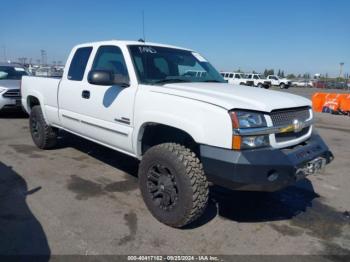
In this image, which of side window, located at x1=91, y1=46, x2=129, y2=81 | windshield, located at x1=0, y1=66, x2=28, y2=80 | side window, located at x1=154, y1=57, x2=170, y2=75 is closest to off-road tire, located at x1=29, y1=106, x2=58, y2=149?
side window, located at x1=91, y1=46, x2=129, y2=81

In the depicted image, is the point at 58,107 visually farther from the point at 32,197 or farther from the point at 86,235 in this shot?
the point at 86,235

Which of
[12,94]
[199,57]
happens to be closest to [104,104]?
[199,57]

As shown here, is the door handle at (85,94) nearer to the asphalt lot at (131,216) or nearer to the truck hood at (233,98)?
the asphalt lot at (131,216)

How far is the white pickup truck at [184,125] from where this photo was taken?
3098 mm

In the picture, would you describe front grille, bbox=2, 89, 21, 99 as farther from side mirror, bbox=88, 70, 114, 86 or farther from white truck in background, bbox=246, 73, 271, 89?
white truck in background, bbox=246, 73, 271, 89

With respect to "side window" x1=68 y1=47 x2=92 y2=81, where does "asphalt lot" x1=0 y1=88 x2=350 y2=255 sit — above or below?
below

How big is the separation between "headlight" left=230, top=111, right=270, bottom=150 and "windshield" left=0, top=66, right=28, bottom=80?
34.1ft

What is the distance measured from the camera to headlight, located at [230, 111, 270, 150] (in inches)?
120

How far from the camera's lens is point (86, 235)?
338 cm

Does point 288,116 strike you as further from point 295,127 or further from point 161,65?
point 161,65

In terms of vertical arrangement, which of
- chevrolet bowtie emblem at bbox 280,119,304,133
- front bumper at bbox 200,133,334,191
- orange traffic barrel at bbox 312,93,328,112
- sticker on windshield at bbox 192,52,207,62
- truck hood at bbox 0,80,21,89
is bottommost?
orange traffic barrel at bbox 312,93,328,112

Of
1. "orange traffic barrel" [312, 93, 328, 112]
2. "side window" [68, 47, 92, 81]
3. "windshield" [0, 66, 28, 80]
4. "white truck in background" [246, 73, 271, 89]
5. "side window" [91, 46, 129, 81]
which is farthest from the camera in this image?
"white truck in background" [246, 73, 271, 89]

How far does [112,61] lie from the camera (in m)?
4.58

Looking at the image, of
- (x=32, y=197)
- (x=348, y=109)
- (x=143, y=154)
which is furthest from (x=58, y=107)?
(x=348, y=109)
